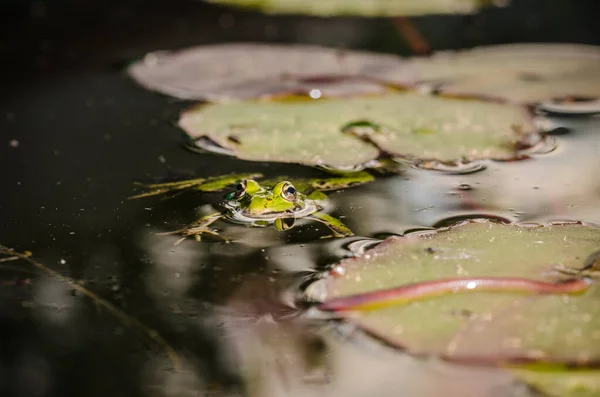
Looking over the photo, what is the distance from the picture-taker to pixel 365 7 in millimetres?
5082

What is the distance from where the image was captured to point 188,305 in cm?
191

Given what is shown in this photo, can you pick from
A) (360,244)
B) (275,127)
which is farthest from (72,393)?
(275,127)

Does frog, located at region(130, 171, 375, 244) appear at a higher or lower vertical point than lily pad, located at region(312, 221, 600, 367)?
lower

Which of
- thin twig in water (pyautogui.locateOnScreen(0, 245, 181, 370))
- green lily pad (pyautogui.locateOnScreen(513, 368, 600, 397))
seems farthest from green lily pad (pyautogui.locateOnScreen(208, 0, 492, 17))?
green lily pad (pyautogui.locateOnScreen(513, 368, 600, 397))

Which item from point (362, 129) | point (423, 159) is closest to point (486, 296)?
point (423, 159)

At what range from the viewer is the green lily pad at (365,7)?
16.3ft

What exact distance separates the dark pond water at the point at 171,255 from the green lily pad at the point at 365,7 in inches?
64.4

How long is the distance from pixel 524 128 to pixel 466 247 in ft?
3.91

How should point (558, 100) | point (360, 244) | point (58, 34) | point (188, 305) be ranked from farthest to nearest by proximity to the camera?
point (58, 34), point (558, 100), point (360, 244), point (188, 305)

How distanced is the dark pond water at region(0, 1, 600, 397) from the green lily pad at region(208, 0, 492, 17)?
164cm

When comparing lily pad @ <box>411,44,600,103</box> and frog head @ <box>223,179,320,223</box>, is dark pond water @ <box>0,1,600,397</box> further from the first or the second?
lily pad @ <box>411,44,600,103</box>

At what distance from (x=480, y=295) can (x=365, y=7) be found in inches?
142

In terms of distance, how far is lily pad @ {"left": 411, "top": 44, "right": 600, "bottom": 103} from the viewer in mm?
3439

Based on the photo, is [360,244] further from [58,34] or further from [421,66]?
[58,34]
